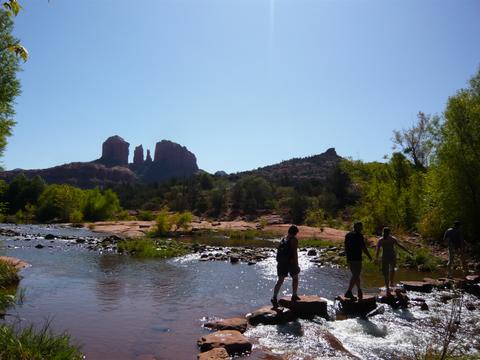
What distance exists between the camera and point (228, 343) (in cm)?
864

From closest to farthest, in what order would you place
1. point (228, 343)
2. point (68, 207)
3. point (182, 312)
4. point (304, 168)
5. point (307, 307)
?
point (228, 343), point (307, 307), point (182, 312), point (68, 207), point (304, 168)

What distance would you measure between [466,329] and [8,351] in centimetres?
1020

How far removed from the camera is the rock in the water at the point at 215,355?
7936 millimetres

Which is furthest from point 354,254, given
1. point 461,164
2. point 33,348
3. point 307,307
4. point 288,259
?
point 461,164

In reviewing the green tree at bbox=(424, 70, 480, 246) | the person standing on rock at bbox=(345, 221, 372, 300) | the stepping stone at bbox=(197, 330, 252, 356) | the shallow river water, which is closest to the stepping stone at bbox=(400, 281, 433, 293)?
the shallow river water

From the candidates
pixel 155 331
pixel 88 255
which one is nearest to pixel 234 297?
pixel 155 331

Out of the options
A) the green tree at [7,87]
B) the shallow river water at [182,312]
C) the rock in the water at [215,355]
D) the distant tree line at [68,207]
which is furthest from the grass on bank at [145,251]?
the distant tree line at [68,207]

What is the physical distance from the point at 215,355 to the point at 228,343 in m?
0.66

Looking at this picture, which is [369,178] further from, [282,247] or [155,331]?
[155,331]

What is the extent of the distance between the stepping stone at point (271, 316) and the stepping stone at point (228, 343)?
1.69 m

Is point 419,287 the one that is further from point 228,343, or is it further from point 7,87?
point 7,87

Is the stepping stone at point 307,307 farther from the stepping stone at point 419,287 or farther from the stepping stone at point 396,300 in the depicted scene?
the stepping stone at point 419,287

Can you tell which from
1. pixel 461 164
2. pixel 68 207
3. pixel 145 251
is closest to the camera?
pixel 461 164

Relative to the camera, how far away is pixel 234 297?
47.8ft
